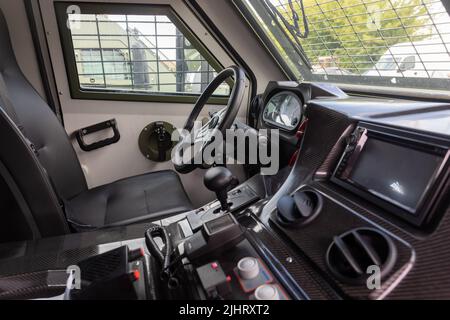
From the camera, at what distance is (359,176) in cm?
70

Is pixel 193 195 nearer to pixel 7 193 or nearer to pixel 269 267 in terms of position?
pixel 7 193

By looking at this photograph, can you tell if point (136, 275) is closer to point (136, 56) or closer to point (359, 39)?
point (359, 39)

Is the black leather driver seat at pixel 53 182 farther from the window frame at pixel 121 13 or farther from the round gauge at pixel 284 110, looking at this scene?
the round gauge at pixel 284 110

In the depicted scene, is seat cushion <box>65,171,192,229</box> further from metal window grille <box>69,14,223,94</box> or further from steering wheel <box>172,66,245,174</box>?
metal window grille <box>69,14,223,94</box>

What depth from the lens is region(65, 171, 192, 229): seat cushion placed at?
1355mm

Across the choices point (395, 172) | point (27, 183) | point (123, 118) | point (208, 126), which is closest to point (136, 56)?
point (123, 118)

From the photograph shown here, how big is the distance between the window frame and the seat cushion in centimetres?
55

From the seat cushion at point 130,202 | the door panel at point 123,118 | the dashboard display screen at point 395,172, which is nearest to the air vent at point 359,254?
the dashboard display screen at point 395,172

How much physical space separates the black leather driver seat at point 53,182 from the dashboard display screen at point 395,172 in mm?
909

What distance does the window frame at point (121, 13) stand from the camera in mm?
1758

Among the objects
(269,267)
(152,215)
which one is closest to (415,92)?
(269,267)

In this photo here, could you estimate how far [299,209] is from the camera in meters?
0.69

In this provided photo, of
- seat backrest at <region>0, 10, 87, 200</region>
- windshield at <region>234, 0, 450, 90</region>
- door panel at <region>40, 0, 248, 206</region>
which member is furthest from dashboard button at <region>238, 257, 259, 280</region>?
door panel at <region>40, 0, 248, 206</region>

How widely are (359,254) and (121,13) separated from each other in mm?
1869
